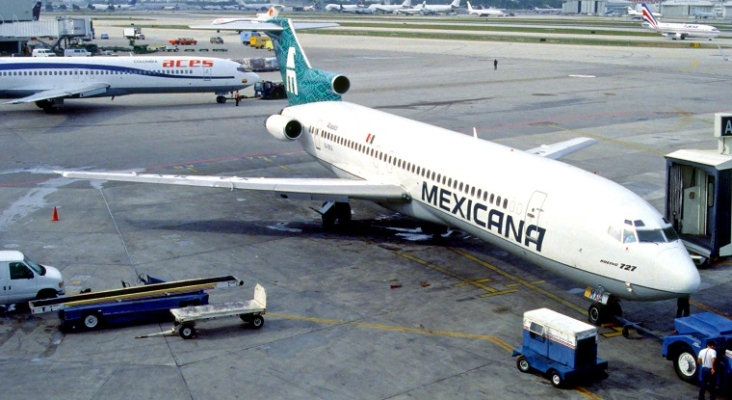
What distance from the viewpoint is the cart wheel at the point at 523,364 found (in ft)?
59.1

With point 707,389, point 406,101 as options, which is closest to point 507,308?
point 707,389

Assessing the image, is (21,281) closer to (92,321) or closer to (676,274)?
(92,321)

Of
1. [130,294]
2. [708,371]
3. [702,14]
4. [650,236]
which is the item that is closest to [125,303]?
[130,294]

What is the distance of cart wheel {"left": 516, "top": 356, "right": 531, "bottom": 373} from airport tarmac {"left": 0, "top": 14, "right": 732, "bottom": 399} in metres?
0.23

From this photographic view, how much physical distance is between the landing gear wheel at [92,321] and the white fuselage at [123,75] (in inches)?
1579

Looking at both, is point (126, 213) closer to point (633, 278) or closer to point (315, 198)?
point (315, 198)

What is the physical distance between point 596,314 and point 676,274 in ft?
8.55

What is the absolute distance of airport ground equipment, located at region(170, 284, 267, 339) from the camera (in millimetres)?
19828

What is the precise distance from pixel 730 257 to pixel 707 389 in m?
7.92

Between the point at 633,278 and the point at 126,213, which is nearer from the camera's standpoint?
the point at 633,278

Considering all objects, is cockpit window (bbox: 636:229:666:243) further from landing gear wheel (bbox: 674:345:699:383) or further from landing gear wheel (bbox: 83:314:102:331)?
landing gear wheel (bbox: 83:314:102:331)

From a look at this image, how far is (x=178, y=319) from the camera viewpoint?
1975 cm

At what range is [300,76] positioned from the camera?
122 feet

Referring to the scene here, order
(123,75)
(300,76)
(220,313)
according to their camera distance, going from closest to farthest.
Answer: (220,313), (300,76), (123,75)
